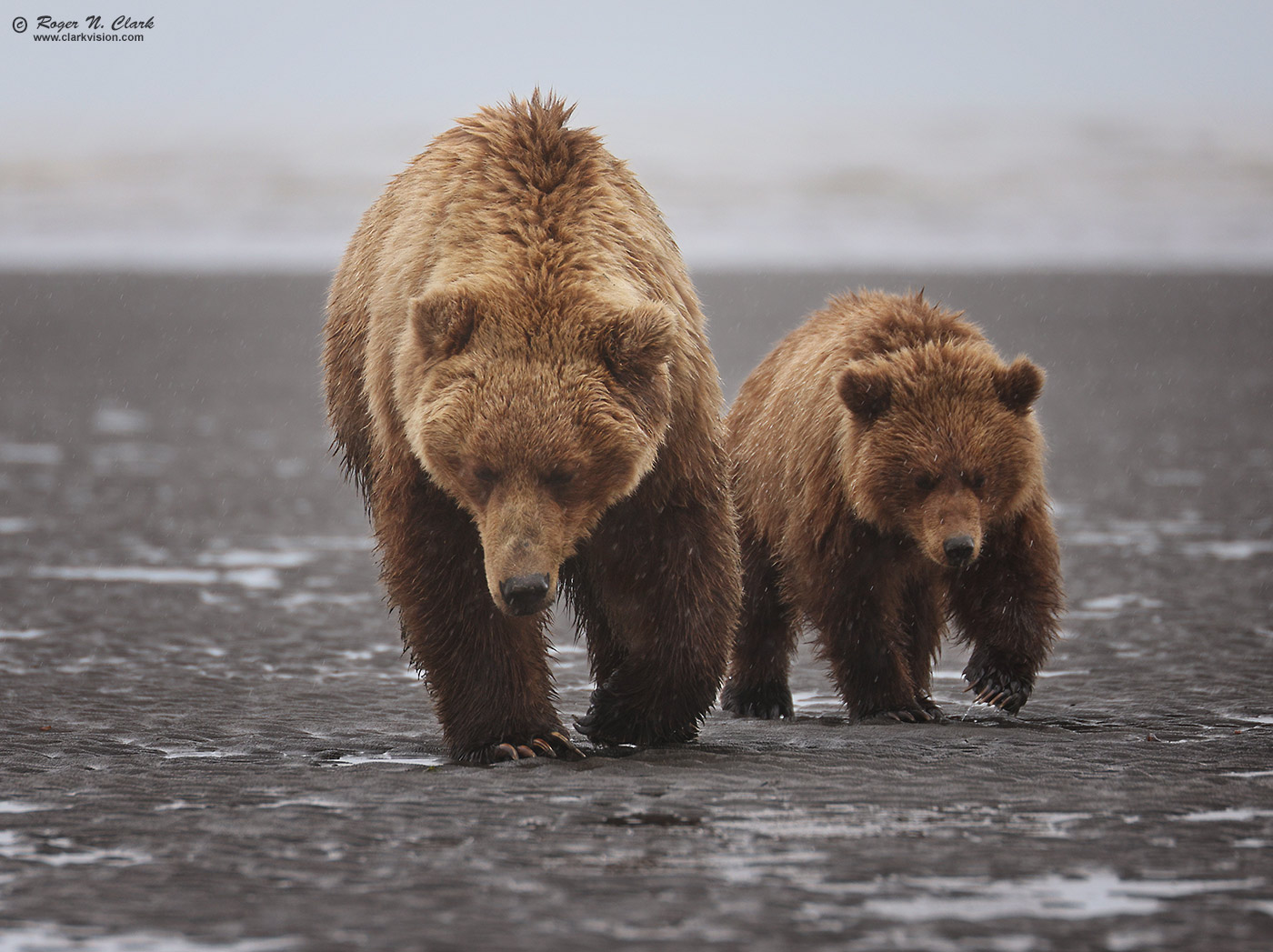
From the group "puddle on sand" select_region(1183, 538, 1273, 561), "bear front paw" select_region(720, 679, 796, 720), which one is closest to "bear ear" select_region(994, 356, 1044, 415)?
"bear front paw" select_region(720, 679, 796, 720)

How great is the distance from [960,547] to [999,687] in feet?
2.57

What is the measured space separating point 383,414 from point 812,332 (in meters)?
2.68

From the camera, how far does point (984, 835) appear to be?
16.5ft

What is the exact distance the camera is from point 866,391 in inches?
284

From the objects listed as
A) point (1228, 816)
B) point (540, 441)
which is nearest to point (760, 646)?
point (540, 441)

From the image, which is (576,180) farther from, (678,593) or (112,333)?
(112,333)

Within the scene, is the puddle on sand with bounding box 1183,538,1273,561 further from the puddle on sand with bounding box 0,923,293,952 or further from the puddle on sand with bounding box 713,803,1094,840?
the puddle on sand with bounding box 0,923,293,952

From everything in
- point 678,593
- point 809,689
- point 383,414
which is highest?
point 383,414

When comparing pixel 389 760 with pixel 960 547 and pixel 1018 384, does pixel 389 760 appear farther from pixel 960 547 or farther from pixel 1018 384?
pixel 1018 384

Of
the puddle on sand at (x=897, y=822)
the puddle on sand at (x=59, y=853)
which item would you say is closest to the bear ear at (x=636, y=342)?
the puddle on sand at (x=897, y=822)

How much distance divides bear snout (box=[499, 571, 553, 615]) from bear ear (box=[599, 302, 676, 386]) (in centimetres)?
70

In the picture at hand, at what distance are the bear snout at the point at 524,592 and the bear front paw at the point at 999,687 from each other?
2.41m

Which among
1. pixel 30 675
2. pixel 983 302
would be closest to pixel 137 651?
pixel 30 675

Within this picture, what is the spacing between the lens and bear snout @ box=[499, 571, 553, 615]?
5543 mm
